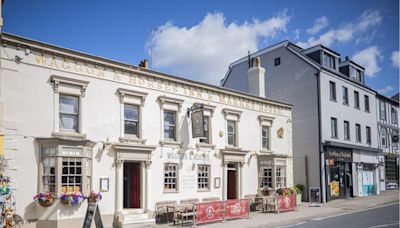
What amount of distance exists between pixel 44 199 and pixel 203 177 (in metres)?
8.53

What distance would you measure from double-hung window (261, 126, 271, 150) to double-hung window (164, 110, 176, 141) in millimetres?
7241

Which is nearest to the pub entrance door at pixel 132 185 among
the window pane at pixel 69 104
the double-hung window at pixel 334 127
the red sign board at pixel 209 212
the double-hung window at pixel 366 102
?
the red sign board at pixel 209 212

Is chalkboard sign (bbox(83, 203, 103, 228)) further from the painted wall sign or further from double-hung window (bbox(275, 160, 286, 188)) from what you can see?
double-hung window (bbox(275, 160, 286, 188))

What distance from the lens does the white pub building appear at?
1375 cm

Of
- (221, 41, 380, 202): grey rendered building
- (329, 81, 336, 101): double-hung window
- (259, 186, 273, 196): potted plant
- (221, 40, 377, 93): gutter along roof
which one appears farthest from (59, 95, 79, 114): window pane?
(329, 81, 336, 101): double-hung window

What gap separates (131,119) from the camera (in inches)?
677

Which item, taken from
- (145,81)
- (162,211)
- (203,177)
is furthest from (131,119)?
(203,177)

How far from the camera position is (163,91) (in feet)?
60.4

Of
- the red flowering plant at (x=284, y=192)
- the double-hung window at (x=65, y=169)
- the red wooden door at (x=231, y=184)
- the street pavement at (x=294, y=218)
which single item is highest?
the double-hung window at (x=65, y=169)

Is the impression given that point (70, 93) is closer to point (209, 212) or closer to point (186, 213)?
point (186, 213)

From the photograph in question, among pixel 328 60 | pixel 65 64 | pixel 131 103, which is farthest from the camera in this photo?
pixel 328 60

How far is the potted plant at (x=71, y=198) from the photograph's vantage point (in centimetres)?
Answer: 1413

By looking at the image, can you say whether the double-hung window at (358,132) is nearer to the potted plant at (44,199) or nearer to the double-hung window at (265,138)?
the double-hung window at (265,138)

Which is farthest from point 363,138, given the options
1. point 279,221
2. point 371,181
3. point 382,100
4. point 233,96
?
point 279,221
